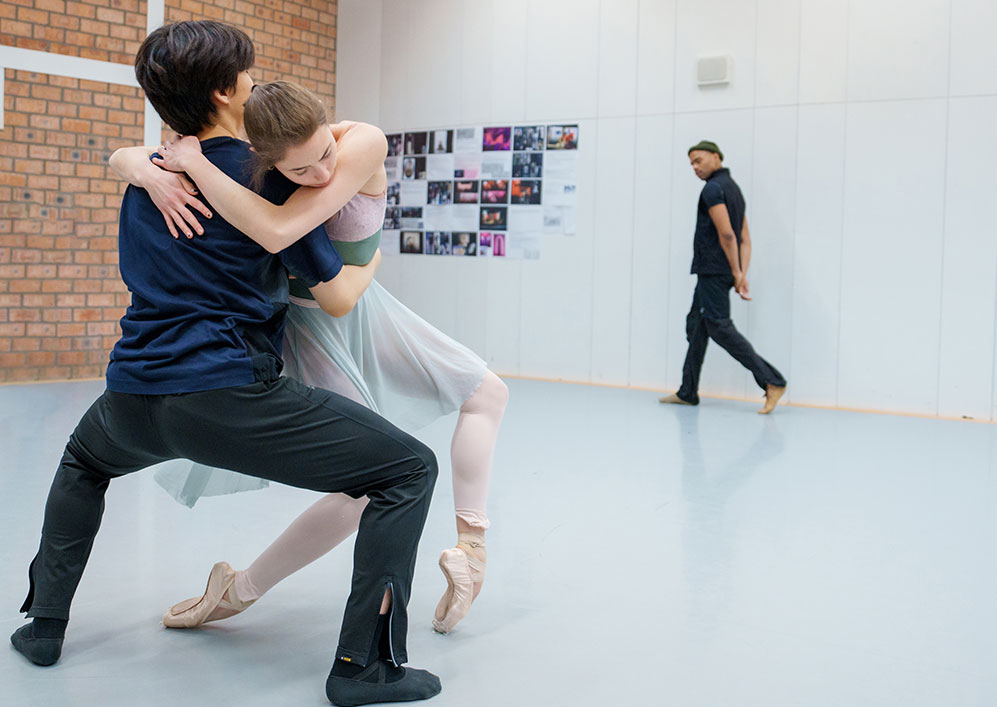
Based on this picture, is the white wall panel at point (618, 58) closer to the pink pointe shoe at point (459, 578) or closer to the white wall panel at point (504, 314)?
the white wall panel at point (504, 314)

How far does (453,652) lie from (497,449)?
236 cm

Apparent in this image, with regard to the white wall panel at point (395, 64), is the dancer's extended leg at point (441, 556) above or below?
below

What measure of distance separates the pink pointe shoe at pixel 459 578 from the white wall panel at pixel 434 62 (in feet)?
19.4

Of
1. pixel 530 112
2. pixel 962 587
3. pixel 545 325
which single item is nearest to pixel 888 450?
pixel 962 587

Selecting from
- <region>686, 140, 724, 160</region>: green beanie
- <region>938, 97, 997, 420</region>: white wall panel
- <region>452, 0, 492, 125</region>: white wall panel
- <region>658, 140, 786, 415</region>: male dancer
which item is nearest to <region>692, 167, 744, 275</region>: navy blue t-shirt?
<region>658, 140, 786, 415</region>: male dancer

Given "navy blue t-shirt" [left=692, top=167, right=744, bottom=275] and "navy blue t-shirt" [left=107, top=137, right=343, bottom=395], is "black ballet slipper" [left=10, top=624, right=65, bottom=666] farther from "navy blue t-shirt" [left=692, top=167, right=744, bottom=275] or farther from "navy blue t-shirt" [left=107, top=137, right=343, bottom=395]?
"navy blue t-shirt" [left=692, top=167, right=744, bottom=275]

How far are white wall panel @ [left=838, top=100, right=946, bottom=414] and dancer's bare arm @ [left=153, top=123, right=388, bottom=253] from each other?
4.73 metres

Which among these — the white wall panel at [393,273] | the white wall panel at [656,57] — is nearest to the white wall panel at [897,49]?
the white wall panel at [656,57]

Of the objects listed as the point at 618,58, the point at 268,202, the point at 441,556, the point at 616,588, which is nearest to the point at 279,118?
the point at 268,202

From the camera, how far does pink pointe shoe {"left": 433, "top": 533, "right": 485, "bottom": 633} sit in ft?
6.75

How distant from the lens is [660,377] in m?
6.66

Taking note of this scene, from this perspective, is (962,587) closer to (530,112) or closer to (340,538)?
(340,538)

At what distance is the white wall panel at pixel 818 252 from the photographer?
5949 millimetres

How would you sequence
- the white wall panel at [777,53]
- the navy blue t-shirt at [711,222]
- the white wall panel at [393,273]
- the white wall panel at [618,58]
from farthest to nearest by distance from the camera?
the white wall panel at [393,273] → the white wall panel at [618,58] → the white wall panel at [777,53] → the navy blue t-shirt at [711,222]
